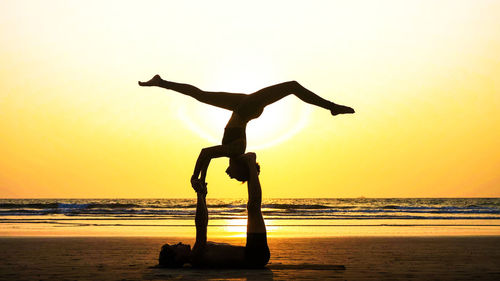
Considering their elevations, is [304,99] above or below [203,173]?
above

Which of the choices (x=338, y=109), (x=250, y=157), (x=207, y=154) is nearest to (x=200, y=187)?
(x=207, y=154)

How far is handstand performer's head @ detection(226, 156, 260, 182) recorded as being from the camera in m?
10.1

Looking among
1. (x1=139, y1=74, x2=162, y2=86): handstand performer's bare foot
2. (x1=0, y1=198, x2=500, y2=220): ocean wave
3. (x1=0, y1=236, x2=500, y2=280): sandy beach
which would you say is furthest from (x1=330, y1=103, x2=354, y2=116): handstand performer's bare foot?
(x1=0, y1=198, x2=500, y2=220): ocean wave

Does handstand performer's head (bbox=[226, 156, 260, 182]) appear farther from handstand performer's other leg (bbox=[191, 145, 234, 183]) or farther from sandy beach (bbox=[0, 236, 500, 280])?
sandy beach (bbox=[0, 236, 500, 280])

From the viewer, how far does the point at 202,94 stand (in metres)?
9.98

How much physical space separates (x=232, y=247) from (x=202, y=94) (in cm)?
267

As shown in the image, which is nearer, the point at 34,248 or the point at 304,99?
the point at 304,99

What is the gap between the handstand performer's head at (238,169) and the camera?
33.3 ft

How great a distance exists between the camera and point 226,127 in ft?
33.1

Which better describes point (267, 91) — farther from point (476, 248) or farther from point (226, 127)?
point (476, 248)

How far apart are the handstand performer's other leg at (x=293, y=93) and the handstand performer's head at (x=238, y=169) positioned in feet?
3.36

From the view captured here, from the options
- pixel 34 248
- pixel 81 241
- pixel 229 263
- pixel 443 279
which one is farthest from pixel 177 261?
pixel 81 241

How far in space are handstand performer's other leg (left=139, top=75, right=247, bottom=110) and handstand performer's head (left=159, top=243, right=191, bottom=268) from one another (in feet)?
8.49

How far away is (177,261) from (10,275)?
267 centimetres
